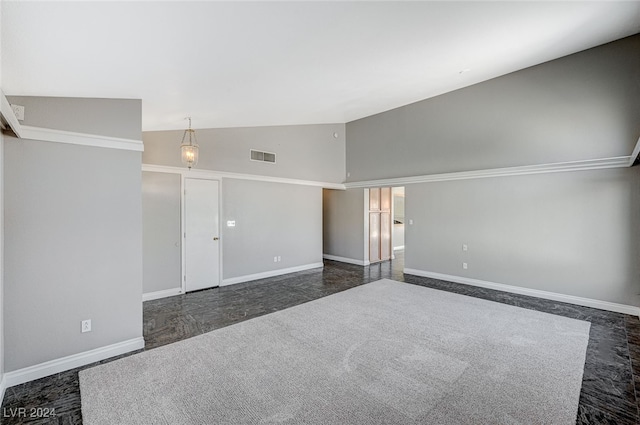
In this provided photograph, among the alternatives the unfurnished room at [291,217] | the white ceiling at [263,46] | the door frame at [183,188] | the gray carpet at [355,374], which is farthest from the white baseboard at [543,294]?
the door frame at [183,188]

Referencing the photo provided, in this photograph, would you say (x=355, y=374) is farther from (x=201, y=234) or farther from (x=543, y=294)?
(x=543, y=294)

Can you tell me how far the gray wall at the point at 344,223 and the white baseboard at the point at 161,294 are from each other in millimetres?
4855

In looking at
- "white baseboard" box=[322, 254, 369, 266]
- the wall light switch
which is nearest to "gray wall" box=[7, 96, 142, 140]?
the wall light switch

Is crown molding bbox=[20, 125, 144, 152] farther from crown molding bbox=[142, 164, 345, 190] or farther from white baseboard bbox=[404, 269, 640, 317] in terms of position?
white baseboard bbox=[404, 269, 640, 317]

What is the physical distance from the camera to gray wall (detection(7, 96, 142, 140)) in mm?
2512

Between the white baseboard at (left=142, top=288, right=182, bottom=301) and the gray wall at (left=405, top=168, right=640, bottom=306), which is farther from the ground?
the gray wall at (left=405, top=168, right=640, bottom=306)

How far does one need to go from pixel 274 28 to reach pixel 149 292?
4.70 meters

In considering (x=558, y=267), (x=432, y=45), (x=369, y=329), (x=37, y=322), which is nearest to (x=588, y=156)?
(x=558, y=267)

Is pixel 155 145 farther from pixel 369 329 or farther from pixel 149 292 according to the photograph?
pixel 369 329

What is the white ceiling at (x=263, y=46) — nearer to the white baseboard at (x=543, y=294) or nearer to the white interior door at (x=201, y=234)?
the white interior door at (x=201, y=234)

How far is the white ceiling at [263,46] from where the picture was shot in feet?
5.75

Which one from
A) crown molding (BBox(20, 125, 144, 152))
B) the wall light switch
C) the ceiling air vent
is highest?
the ceiling air vent

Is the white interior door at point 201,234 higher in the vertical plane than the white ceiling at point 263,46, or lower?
lower

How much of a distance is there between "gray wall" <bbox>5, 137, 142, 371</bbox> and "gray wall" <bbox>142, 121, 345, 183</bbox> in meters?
1.96
